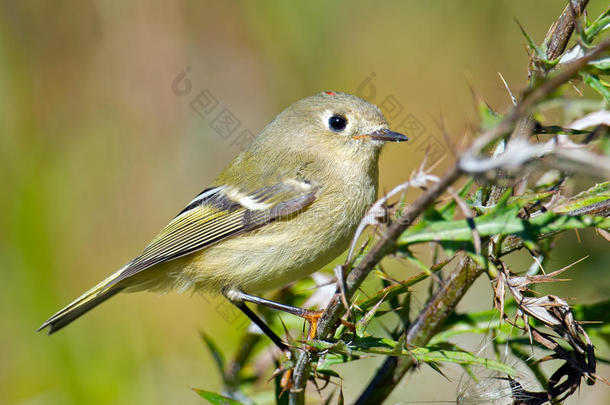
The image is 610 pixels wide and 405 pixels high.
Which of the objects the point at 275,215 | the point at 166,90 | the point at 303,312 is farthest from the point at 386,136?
the point at 166,90

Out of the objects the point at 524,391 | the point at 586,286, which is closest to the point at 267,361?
the point at 524,391

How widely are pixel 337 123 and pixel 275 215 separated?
519 millimetres

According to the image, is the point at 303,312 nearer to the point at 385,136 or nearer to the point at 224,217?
the point at 224,217

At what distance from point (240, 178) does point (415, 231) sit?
155cm

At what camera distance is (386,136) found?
2.18 metres

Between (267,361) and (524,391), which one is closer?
(524,391)

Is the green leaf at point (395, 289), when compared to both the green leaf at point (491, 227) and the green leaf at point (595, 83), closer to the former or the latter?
the green leaf at point (491, 227)

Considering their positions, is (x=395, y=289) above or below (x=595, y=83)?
below

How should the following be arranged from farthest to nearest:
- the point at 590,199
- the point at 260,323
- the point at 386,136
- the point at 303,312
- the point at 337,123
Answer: the point at 337,123
the point at 386,136
the point at 260,323
the point at 303,312
the point at 590,199

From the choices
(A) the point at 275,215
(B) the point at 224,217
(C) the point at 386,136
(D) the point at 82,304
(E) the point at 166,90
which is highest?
(E) the point at 166,90

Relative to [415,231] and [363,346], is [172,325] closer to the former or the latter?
[363,346]

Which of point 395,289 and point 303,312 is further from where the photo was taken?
point 303,312

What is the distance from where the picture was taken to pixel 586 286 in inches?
86.1

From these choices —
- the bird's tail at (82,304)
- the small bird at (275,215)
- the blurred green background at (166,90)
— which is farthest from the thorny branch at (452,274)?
the blurred green background at (166,90)
